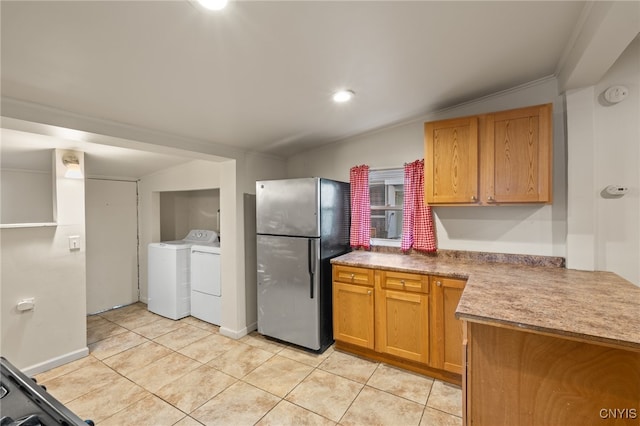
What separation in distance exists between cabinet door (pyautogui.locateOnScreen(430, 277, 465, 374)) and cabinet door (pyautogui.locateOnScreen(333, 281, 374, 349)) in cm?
55

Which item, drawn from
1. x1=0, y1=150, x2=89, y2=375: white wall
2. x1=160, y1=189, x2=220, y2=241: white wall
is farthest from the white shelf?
x1=160, y1=189, x2=220, y2=241: white wall

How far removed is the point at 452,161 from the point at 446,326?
1.36m

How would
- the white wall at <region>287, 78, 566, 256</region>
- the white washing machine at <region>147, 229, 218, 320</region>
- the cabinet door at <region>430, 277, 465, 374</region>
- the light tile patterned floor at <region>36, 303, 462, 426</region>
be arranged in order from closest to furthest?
the light tile patterned floor at <region>36, 303, 462, 426</region>, the cabinet door at <region>430, 277, 465, 374</region>, the white wall at <region>287, 78, 566, 256</region>, the white washing machine at <region>147, 229, 218, 320</region>

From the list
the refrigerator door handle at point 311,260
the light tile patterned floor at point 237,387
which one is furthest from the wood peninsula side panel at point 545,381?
the refrigerator door handle at point 311,260

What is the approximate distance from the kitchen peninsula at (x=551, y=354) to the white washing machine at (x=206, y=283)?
2.87 metres

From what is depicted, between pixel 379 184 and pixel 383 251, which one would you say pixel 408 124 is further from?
pixel 383 251

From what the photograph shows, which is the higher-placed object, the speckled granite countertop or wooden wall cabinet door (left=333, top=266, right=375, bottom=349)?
the speckled granite countertop

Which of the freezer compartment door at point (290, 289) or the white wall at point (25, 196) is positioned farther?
the white wall at point (25, 196)

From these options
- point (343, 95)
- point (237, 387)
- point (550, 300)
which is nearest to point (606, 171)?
point (550, 300)

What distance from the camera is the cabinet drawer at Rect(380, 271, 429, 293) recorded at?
90.7 inches

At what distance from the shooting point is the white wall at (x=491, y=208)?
2.29 metres

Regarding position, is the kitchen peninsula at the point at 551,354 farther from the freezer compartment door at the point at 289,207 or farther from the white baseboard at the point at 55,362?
the white baseboard at the point at 55,362

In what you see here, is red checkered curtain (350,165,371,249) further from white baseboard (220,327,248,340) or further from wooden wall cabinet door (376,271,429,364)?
white baseboard (220,327,248,340)

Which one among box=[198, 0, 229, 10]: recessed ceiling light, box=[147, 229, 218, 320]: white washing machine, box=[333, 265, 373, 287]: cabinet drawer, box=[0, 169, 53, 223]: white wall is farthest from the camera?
box=[147, 229, 218, 320]: white washing machine
